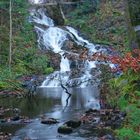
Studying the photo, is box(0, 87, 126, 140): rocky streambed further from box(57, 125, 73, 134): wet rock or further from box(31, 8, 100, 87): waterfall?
box(31, 8, 100, 87): waterfall

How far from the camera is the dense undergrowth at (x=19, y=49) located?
2651cm

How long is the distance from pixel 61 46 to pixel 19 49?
390 centimetres

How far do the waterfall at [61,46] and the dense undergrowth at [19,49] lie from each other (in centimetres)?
113

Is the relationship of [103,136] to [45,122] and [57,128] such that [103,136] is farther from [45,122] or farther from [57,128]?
[45,122]

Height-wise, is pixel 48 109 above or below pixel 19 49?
below

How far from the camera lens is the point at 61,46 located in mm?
31625

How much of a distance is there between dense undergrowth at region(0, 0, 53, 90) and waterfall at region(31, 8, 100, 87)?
3.70 ft

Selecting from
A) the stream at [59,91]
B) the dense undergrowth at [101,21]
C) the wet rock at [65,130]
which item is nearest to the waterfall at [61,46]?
the stream at [59,91]

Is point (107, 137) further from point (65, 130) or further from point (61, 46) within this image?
point (61, 46)

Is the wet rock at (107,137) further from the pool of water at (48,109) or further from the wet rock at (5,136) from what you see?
the wet rock at (5,136)

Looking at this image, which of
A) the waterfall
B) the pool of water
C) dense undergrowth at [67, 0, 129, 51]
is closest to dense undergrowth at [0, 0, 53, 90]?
the waterfall

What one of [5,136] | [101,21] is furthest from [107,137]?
[101,21]

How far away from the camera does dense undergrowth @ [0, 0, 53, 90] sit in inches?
1044

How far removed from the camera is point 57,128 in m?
11.9
